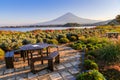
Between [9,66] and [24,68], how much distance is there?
0.61 m

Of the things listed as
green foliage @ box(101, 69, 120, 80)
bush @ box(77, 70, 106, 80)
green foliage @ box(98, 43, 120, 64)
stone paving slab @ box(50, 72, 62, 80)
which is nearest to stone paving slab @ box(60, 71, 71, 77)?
stone paving slab @ box(50, 72, 62, 80)

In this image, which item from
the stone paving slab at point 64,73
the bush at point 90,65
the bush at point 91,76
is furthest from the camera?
the bush at point 90,65

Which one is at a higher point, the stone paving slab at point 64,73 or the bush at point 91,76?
the bush at point 91,76

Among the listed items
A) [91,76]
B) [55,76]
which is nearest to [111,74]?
[91,76]

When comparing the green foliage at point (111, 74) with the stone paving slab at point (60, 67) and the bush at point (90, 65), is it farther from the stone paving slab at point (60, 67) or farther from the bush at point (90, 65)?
the stone paving slab at point (60, 67)

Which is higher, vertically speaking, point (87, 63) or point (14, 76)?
point (87, 63)

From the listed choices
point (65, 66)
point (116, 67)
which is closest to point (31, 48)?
point (65, 66)

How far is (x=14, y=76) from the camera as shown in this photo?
556 cm

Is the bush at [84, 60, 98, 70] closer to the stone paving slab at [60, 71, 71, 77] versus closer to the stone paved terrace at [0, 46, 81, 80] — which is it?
the stone paved terrace at [0, 46, 81, 80]

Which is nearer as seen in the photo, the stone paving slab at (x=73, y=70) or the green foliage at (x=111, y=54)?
the stone paving slab at (x=73, y=70)

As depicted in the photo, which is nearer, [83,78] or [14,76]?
[83,78]

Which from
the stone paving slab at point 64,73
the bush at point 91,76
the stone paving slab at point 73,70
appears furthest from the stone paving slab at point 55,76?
the bush at point 91,76

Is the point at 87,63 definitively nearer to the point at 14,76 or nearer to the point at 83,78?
the point at 83,78

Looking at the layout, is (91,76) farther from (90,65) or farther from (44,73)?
(44,73)
